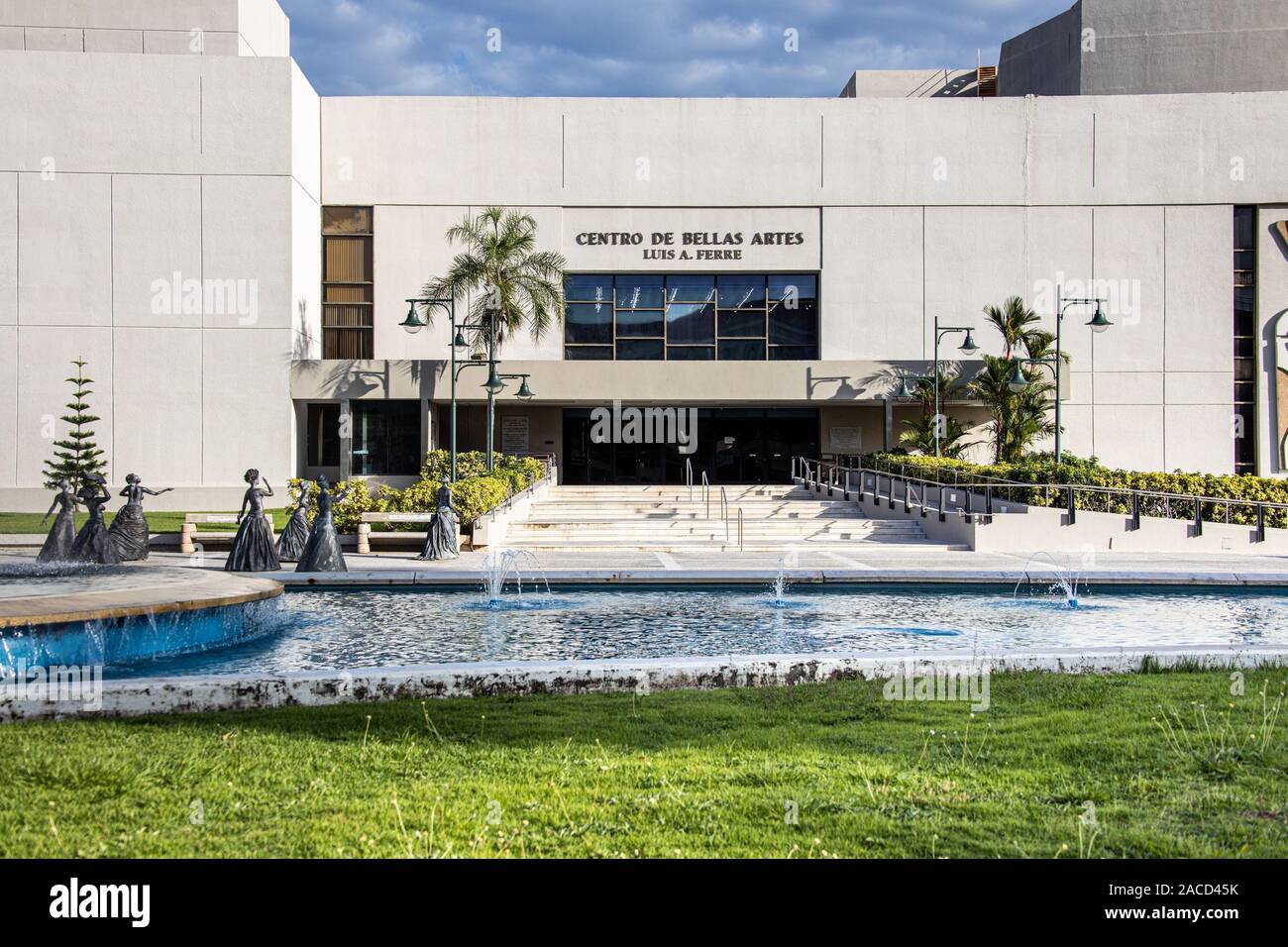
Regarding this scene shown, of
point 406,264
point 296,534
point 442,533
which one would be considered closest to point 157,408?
point 406,264

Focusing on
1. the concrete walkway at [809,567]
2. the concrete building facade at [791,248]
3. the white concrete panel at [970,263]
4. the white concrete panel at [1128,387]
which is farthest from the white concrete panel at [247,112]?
the white concrete panel at [1128,387]

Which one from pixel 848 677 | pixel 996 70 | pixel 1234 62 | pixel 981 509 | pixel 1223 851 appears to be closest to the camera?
pixel 1223 851

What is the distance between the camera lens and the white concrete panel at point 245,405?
33.5m

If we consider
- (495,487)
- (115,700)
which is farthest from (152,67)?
(115,700)

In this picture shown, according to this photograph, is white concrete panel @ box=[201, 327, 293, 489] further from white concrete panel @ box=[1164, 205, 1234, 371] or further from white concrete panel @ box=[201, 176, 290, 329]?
white concrete panel @ box=[1164, 205, 1234, 371]

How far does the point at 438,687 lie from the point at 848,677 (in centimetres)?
Result: 289

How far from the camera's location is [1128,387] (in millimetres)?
37031

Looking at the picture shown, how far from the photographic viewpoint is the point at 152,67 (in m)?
33.2

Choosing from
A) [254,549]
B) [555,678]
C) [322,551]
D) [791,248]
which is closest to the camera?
[555,678]

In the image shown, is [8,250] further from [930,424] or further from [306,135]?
[930,424]

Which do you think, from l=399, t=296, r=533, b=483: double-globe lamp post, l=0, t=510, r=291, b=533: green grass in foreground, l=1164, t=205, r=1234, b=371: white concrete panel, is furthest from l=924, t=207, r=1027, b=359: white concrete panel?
l=0, t=510, r=291, b=533: green grass in foreground

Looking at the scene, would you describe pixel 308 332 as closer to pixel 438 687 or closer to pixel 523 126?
pixel 523 126

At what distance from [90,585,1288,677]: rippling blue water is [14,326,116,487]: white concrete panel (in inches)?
929

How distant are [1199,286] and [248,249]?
3287cm
